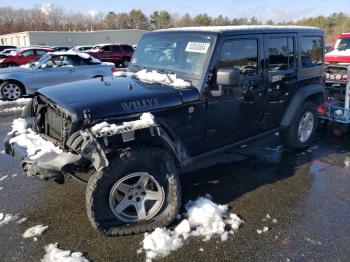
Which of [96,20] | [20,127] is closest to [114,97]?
[20,127]

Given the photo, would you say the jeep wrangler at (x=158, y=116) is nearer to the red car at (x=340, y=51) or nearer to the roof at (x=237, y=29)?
the roof at (x=237, y=29)

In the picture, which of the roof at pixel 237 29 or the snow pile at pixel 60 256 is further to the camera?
the roof at pixel 237 29

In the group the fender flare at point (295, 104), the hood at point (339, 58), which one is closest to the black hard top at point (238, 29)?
the fender flare at point (295, 104)

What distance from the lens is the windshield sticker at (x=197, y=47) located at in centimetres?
381

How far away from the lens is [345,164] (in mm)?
5094

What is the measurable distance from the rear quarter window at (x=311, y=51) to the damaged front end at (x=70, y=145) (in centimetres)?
313

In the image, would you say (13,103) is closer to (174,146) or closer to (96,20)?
(174,146)

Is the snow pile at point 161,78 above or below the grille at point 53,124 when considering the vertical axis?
above

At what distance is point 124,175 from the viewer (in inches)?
125

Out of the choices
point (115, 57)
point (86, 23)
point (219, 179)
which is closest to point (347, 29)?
point (115, 57)

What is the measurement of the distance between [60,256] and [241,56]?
291 cm

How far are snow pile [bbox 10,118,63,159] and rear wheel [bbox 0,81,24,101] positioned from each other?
727 centimetres

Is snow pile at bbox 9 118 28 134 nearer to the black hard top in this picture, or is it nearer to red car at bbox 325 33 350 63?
the black hard top

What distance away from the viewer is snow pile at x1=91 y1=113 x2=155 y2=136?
293cm
